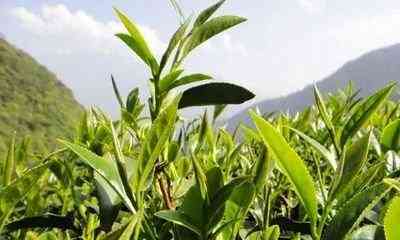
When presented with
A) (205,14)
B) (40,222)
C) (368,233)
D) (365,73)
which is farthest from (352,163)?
(365,73)

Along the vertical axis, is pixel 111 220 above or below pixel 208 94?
below

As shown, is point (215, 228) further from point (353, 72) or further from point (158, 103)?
point (353, 72)

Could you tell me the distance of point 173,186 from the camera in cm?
92

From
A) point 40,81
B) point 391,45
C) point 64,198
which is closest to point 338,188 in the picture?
point 64,198

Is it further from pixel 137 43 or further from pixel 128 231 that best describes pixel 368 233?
pixel 137 43

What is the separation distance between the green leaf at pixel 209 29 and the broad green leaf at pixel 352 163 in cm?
24

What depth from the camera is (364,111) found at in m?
0.84

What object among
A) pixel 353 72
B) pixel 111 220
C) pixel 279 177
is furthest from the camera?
pixel 353 72

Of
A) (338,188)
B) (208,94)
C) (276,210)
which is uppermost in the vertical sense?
(208,94)

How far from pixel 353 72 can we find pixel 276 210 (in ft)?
488

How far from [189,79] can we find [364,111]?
9.6 inches

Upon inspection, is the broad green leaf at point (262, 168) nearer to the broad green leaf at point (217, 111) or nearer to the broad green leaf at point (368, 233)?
the broad green leaf at point (368, 233)

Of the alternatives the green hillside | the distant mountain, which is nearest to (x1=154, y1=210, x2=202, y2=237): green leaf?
the green hillside

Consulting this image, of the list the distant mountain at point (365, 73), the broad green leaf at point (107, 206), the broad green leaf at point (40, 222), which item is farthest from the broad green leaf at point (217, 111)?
the distant mountain at point (365, 73)
